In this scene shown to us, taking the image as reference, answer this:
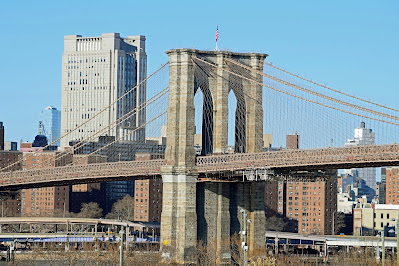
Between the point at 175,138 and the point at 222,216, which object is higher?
the point at 175,138

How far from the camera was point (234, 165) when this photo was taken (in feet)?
315

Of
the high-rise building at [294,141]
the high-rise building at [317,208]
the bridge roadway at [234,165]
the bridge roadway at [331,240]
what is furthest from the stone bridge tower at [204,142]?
the high-rise building at [317,208]

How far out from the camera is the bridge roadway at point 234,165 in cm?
8462

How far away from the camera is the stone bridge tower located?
9881 centimetres

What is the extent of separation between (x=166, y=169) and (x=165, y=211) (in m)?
3.37

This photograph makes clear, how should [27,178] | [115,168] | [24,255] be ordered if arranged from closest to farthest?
[115,168] → [27,178] → [24,255]

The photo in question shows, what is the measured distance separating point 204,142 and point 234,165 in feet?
28.7

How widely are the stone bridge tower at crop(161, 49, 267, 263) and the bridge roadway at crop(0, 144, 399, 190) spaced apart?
2.24 meters

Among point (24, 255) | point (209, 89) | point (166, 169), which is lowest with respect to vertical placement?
point (24, 255)

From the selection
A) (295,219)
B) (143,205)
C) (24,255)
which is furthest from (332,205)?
(24,255)

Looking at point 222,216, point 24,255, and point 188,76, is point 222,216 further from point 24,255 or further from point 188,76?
point 24,255

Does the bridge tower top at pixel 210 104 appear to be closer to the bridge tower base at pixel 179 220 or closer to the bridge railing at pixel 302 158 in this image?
the bridge tower base at pixel 179 220

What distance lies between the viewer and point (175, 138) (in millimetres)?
99250

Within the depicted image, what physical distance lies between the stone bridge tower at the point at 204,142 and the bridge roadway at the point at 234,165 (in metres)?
2.24
